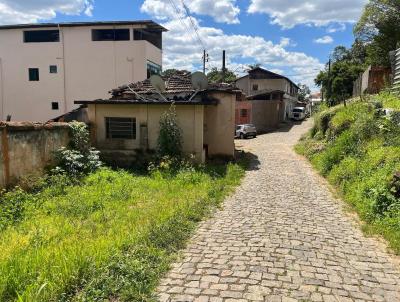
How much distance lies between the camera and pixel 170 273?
17.3 ft

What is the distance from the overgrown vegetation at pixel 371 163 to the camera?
7559mm

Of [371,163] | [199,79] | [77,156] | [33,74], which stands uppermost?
[33,74]

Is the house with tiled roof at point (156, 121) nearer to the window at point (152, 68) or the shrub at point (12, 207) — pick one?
the shrub at point (12, 207)

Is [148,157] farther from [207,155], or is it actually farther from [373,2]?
[373,2]

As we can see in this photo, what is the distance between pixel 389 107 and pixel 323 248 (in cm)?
854

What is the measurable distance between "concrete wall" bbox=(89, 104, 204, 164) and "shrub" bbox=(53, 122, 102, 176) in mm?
1373

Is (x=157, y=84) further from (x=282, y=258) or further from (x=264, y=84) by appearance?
(x=264, y=84)

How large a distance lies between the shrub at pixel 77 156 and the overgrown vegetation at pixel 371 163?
859 cm

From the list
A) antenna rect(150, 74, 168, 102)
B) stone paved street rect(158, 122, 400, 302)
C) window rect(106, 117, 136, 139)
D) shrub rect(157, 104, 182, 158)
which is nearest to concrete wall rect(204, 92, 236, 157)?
antenna rect(150, 74, 168, 102)

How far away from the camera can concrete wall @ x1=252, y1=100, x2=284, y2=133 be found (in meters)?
35.7

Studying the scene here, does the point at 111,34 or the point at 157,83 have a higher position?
the point at 111,34

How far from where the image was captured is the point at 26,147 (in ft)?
35.3

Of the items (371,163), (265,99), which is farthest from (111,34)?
(371,163)

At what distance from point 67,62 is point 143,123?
1824cm
